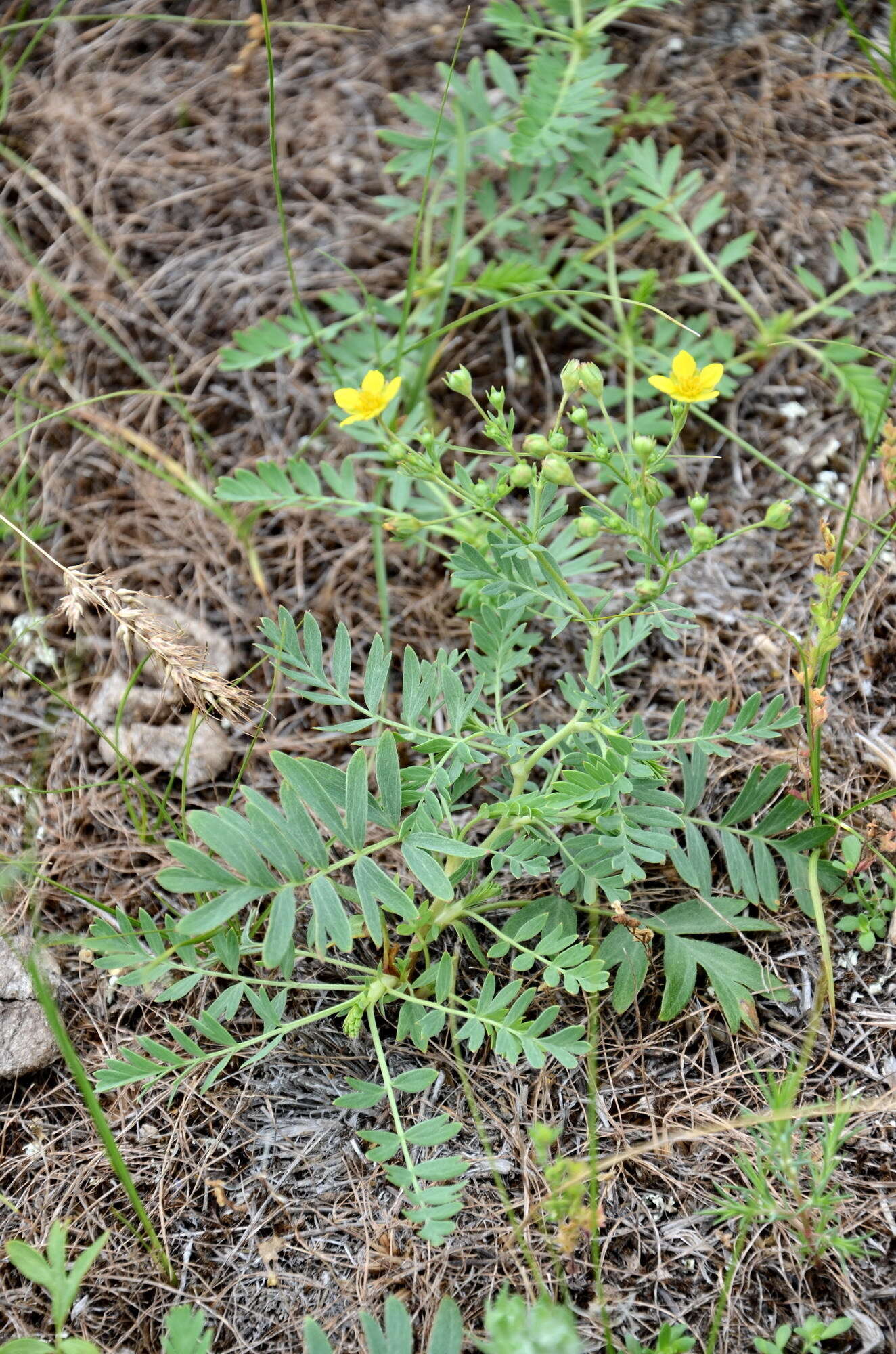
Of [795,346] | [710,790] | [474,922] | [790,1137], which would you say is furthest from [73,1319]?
[795,346]

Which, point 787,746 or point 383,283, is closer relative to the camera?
point 787,746

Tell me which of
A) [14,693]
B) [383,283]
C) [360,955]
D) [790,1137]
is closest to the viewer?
[790,1137]

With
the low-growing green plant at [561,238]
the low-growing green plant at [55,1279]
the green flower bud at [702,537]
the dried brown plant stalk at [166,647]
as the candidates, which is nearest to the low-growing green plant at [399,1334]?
the low-growing green plant at [55,1279]

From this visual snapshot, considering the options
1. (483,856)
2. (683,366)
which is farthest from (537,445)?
(483,856)

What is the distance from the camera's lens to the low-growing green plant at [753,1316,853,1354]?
1483 mm

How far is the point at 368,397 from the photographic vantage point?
1.78m

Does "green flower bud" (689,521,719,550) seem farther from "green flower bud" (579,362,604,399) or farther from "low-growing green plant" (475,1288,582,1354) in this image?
"low-growing green plant" (475,1288,582,1354)

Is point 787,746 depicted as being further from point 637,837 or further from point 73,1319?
point 73,1319

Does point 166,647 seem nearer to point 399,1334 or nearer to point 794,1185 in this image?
point 399,1334

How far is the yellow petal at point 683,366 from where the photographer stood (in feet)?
5.39

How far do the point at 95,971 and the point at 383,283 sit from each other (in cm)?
183

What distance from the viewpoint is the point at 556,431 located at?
1.62m

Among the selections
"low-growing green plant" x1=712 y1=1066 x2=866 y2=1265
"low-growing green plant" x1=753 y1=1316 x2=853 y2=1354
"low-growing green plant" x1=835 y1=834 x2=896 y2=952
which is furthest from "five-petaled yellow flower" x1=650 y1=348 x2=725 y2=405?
"low-growing green plant" x1=753 y1=1316 x2=853 y2=1354

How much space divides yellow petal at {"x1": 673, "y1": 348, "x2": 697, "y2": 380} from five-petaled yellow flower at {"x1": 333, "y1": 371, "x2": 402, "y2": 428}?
464mm
